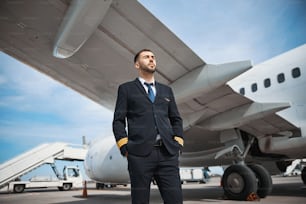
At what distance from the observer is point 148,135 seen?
6.72ft

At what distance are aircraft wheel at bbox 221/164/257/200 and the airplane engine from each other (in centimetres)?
348

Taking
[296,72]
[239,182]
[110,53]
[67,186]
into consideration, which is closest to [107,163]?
[239,182]

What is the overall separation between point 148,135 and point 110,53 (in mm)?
2813

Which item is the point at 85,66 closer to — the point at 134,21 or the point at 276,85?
the point at 134,21

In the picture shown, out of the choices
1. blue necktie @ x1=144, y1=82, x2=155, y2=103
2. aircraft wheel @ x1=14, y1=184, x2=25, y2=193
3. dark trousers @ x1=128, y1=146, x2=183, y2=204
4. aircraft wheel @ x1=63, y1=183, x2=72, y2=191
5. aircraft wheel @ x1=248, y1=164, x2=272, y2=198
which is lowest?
aircraft wheel @ x1=63, y1=183, x2=72, y2=191

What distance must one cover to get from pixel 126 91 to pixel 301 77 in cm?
572

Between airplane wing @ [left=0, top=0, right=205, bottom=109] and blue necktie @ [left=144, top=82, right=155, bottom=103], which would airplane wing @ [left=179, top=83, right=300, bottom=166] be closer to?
airplane wing @ [left=0, top=0, right=205, bottom=109]

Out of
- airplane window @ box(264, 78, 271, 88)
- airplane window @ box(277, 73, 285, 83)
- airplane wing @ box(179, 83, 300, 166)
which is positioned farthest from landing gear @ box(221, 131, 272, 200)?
airplane window @ box(277, 73, 285, 83)

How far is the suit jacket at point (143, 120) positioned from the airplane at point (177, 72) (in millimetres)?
1709

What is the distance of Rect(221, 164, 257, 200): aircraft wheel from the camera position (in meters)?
6.13

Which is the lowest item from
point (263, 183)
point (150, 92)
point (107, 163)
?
point (263, 183)

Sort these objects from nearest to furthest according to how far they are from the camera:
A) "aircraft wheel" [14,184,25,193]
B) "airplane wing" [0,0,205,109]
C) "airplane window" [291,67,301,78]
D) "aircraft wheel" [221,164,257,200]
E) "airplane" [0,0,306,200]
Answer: "airplane wing" [0,0,205,109] → "airplane" [0,0,306,200] → "aircraft wheel" [221,164,257,200] → "airplane window" [291,67,301,78] → "aircraft wheel" [14,184,25,193]

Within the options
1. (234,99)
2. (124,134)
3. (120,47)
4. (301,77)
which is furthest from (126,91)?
(301,77)

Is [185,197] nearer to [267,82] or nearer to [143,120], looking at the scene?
[267,82]
